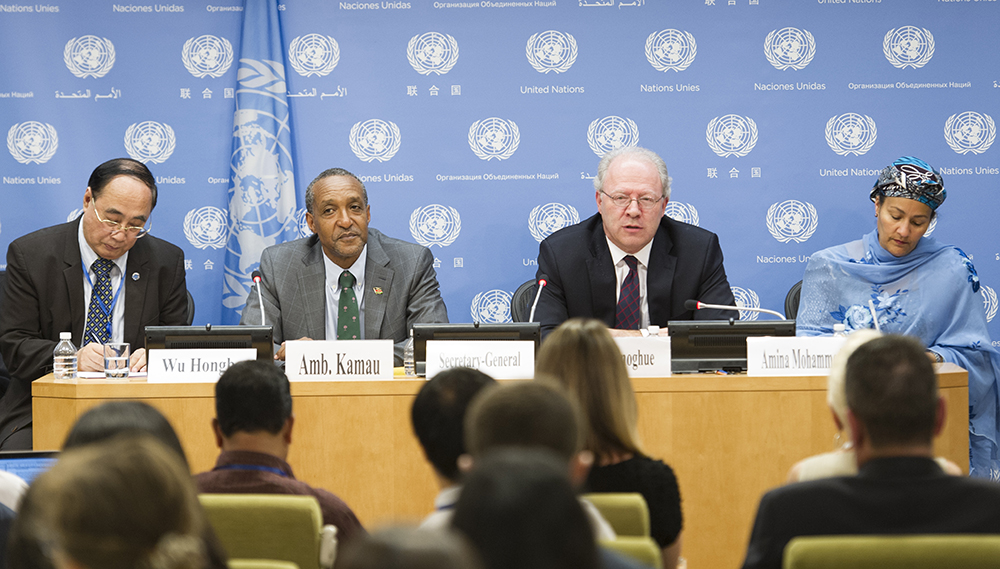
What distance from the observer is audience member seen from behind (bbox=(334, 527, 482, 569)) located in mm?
767

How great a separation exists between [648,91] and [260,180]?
2145 millimetres

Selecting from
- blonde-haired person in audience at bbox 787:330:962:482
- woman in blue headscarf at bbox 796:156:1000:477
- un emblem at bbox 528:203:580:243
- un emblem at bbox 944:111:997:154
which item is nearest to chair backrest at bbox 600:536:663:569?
blonde-haired person in audience at bbox 787:330:962:482

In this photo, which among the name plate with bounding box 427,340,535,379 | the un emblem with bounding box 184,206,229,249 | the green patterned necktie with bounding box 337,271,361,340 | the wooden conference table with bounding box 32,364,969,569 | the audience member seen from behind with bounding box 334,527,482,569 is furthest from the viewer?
the un emblem with bounding box 184,206,229,249

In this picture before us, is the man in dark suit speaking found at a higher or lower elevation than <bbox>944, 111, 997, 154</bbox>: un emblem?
lower

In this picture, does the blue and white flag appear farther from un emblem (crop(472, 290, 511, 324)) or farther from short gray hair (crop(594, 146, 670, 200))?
short gray hair (crop(594, 146, 670, 200))

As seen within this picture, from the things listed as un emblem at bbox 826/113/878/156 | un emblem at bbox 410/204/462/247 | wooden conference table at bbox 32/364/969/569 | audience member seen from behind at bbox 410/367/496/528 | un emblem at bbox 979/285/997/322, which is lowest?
wooden conference table at bbox 32/364/969/569

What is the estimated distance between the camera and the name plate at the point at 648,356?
3.00m

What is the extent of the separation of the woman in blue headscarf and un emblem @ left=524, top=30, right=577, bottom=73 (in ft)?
5.95

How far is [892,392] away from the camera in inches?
62.9

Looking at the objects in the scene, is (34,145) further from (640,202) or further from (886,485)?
(886,485)

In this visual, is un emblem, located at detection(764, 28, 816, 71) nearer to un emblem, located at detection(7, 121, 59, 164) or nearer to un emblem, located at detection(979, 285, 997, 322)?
un emblem, located at detection(979, 285, 997, 322)

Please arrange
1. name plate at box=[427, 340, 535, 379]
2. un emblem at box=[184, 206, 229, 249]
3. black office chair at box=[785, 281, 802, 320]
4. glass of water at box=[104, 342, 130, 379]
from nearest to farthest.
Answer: name plate at box=[427, 340, 535, 379], glass of water at box=[104, 342, 130, 379], black office chair at box=[785, 281, 802, 320], un emblem at box=[184, 206, 229, 249]

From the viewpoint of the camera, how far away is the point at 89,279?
3783 millimetres

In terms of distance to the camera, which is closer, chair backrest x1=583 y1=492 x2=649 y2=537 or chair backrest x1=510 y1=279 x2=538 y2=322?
chair backrest x1=583 y1=492 x2=649 y2=537
